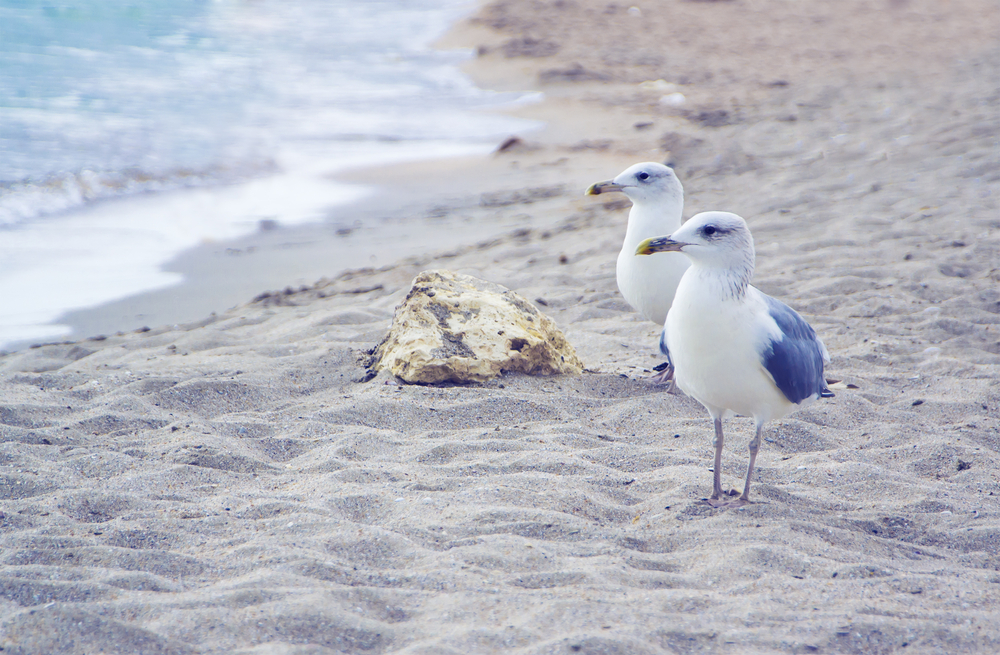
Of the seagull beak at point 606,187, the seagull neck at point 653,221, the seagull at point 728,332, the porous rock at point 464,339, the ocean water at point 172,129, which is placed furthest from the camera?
the ocean water at point 172,129

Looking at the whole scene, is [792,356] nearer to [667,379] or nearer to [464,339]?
[667,379]

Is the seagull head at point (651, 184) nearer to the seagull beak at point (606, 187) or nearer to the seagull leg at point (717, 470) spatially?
the seagull beak at point (606, 187)

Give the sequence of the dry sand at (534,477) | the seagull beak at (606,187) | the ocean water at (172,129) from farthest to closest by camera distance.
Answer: the ocean water at (172,129) < the seagull beak at (606,187) < the dry sand at (534,477)

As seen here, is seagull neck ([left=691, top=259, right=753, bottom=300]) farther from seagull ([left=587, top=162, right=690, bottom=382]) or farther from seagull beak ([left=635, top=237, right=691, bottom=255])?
seagull ([left=587, top=162, right=690, bottom=382])

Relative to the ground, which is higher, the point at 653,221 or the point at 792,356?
the point at 653,221

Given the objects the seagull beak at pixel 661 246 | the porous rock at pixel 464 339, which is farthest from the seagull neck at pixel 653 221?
the seagull beak at pixel 661 246

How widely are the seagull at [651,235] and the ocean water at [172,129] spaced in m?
3.41

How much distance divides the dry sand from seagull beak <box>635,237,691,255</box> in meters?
0.85

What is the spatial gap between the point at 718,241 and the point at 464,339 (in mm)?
1556

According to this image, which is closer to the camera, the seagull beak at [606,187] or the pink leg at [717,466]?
the pink leg at [717,466]

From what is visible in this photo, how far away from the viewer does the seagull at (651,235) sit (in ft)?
13.6

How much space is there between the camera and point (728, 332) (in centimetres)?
290

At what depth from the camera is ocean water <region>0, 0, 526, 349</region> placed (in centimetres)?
673

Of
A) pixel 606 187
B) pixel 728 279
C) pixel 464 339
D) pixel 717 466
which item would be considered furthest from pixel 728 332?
pixel 606 187
